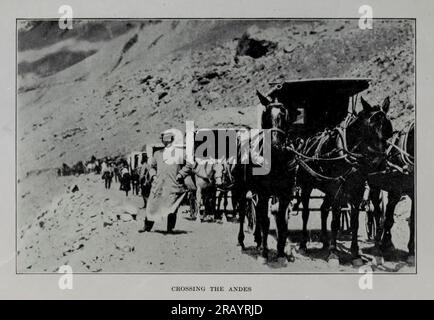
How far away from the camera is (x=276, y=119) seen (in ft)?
12.0

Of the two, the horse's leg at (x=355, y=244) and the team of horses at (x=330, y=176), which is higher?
the team of horses at (x=330, y=176)

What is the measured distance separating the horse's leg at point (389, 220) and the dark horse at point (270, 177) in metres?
0.68

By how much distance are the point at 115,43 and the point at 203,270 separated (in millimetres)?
1676

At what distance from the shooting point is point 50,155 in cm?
377

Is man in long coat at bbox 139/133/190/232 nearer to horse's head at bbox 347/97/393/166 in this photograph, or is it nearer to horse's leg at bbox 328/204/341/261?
horse's leg at bbox 328/204/341/261

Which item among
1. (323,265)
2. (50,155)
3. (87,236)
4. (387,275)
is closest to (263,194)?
(323,265)

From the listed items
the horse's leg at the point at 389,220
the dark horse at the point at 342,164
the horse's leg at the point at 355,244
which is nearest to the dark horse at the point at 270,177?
the dark horse at the point at 342,164

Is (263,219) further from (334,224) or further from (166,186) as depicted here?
(166,186)

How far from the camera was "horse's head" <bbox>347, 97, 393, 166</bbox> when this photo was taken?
3689mm

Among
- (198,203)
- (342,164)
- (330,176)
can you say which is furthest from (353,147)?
(198,203)

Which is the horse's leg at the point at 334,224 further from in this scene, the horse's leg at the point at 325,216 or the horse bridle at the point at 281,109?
the horse bridle at the point at 281,109

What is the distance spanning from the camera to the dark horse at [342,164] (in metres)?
3.71

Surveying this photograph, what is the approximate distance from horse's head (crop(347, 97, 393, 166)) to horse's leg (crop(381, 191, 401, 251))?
26 cm
